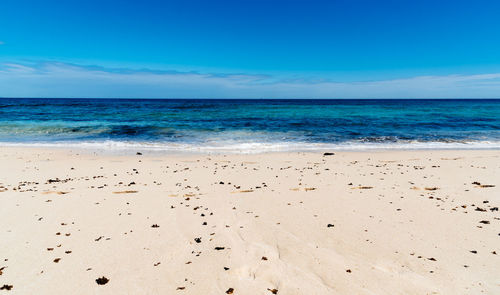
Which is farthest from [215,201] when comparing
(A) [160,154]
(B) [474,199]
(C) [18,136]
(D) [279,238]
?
(C) [18,136]

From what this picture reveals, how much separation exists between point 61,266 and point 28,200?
3426mm

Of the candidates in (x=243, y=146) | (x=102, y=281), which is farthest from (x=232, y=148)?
(x=102, y=281)

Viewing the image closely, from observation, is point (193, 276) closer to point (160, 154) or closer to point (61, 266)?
point (61, 266)

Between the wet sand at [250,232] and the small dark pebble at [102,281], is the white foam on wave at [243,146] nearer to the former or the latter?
the wet sand at [250,232]

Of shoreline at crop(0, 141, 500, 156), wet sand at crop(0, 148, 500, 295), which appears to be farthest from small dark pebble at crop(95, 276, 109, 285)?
shoreline at crop(0, 141, 500, 156)

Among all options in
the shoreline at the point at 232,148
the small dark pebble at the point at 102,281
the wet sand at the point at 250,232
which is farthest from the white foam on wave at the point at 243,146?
the small dark pebble at the point at 102,281

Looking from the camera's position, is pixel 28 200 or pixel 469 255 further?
pixel 28 200

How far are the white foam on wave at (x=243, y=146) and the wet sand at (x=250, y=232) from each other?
5474 mm

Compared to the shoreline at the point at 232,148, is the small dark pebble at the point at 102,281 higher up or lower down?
higher up

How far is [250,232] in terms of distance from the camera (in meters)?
4.81

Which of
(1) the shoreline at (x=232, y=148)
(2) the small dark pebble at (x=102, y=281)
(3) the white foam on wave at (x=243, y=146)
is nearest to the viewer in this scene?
(2) the small dark pebble at (x=102, y=281)

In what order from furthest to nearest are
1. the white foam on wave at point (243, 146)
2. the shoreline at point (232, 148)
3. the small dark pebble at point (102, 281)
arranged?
the white foam on wave at point (243, 146), the shoreline at point (232, 148), the small dark pebble at point (102, 281)

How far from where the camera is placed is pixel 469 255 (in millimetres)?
4082

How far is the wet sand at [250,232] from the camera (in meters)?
3.50
